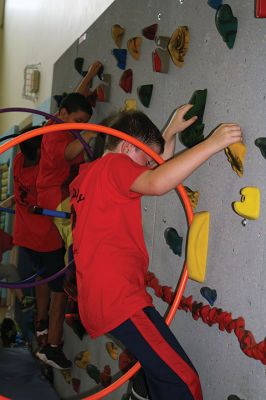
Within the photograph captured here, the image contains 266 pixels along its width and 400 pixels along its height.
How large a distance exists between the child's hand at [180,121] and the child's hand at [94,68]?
848 millimetres

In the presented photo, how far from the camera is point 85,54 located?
8.06ft

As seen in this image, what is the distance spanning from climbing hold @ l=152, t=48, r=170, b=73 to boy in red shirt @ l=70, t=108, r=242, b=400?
250mm

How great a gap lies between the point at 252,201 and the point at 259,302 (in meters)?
0.24

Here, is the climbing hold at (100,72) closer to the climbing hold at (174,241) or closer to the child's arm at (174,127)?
the child's arm at (174,127)

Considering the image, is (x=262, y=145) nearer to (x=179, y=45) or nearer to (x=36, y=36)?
(x=179, y=45)

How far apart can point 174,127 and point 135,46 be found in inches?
21.0

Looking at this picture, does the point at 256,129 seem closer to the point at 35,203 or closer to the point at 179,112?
the point at 179,112

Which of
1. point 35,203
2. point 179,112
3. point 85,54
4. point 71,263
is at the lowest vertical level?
point 71,263

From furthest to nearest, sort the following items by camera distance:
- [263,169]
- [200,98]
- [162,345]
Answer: [200,98] < [162,345] < [263,169]

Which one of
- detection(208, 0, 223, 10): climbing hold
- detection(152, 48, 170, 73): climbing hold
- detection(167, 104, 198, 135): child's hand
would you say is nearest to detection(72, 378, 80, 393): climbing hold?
detection(167, 104, 198, 135): child's hand

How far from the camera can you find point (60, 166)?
2.25 m

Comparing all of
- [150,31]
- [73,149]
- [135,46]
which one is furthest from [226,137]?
[73,149]

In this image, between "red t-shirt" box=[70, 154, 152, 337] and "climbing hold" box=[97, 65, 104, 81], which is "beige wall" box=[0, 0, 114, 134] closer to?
"climbing hold" box=[97, 65, 104, 81]

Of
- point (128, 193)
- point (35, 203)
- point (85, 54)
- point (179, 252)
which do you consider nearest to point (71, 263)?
point (35, 203)
